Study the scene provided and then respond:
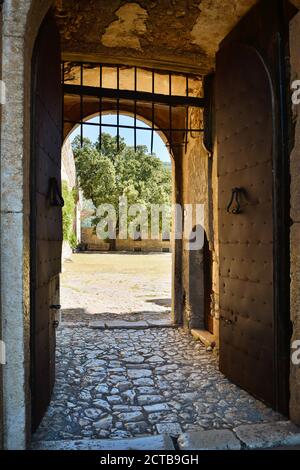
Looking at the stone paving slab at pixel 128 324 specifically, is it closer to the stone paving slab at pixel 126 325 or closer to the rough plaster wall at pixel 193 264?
the stone paving slab at pixel 126 325

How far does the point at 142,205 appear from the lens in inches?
978

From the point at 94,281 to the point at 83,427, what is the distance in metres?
8.04

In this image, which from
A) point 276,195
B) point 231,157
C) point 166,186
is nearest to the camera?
point 276,195

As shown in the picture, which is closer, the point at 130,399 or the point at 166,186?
the point at 130,399

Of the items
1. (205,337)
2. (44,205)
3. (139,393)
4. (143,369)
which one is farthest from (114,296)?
(44,205)

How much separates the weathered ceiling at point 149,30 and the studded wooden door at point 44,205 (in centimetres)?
57

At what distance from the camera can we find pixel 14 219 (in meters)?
1.94

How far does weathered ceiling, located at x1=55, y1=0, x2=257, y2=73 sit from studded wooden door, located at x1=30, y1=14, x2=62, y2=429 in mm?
574

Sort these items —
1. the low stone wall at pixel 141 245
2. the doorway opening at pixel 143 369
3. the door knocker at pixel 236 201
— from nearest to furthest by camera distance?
the doorway opening at pixel 143 369
the door knocker at pixel 236 201
the low stone wall at pixel 141 245

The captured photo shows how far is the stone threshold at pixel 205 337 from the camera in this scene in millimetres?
4293

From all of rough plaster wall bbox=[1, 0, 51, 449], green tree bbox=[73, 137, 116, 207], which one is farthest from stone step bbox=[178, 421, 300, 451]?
green tree bbox=[73, 137, 116, 207]

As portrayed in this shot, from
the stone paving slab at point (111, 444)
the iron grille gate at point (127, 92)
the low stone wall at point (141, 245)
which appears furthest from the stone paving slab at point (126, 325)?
the low stone wall at point (141, 245)

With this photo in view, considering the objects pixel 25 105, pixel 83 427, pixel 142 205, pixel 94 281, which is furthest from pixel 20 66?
pixel 142 205

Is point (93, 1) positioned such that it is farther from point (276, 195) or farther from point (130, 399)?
point (130, 399)
